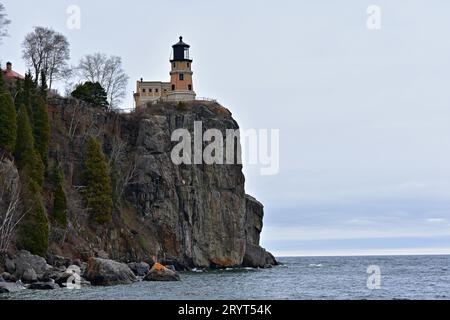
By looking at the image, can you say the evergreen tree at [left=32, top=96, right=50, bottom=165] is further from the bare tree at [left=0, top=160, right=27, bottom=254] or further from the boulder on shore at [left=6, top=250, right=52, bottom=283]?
the boulder on shore at [left=6, top=250, right=52, bottom=283]

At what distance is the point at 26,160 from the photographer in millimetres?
61188

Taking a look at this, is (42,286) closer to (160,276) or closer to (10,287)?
(10,287)

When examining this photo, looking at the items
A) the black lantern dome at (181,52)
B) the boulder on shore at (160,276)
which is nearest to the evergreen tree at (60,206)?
the boulder on shore at (160,276)

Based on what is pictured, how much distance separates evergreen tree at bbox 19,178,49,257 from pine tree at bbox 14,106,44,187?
402 cm

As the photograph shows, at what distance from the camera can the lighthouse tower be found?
104000 mm

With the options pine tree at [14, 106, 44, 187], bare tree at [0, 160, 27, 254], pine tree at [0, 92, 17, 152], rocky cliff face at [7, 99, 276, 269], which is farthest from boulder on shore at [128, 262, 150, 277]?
pine tree at [0, 92, 17, 152]

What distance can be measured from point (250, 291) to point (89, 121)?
41.2 meters

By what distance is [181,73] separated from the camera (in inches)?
4117

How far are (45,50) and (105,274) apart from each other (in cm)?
4034

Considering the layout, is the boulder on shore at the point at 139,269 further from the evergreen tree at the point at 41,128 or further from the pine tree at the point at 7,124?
the pine tree at the point at 7,124

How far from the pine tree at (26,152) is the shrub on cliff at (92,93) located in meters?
22.3

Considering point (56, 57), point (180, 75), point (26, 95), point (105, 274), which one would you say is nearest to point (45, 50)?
point (56, 57)

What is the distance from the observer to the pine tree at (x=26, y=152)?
60.9 m
